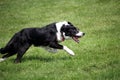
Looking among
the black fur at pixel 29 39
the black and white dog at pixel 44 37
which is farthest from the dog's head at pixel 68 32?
the black fur at pixel 29 39

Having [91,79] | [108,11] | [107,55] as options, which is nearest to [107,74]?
[91,79]

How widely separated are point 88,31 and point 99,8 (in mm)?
6677

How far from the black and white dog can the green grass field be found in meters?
0.48

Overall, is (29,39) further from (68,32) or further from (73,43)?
(73,43)

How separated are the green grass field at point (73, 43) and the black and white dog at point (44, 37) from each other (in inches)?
18.9

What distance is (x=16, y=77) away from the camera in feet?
30.5

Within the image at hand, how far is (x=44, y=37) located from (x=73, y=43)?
3105 mm

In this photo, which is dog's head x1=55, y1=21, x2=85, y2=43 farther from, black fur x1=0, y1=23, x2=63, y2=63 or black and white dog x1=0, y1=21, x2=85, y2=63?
black fur x1=0, y1=23, x2=63, y2=63

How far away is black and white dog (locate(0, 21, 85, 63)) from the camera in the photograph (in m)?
10.6

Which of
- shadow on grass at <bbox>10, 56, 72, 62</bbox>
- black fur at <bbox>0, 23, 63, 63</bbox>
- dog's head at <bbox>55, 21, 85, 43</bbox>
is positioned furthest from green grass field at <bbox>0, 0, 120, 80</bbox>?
dog's head at <bbox>55, 21, 85, 43</bbox>

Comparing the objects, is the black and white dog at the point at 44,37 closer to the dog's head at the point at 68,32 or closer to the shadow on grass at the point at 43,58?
the dog's head at the point at 68,32

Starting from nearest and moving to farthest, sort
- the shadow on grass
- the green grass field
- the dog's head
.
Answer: the green grass field, the dog's head, the shadow on grass

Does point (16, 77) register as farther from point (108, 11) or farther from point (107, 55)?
point (108, 11)

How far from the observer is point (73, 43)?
536 inches
